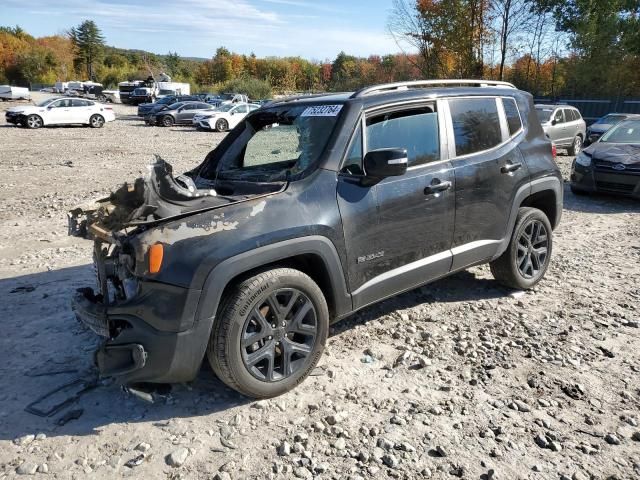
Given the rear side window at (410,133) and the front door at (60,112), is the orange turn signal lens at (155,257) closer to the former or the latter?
the rear side window at (410,133)

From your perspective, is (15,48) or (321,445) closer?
(321,445)

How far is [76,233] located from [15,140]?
18852 mm

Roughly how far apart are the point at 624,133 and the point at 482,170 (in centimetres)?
784

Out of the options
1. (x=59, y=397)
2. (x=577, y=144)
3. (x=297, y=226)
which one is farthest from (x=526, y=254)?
(x=577, y=144)

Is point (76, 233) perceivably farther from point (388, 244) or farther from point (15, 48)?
point (15, 48)

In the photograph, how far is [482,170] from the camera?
4262 mm

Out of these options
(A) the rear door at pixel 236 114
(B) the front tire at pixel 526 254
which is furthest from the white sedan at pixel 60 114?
(B) the front tire at pixel 526 254

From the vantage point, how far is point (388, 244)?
12.0 feet

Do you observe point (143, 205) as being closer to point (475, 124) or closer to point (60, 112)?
point (475, 124)

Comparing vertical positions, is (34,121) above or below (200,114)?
below

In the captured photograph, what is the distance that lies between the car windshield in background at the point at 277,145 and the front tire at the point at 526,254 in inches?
87.6

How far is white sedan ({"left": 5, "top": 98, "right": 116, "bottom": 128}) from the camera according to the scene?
24672 mm

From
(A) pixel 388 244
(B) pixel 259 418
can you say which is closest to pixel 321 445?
(B) pixel 259 418

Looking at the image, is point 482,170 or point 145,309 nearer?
point 145,309
